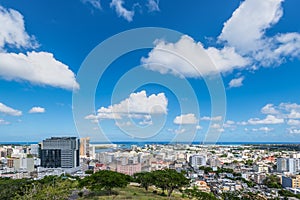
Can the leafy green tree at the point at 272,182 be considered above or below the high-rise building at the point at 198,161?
above

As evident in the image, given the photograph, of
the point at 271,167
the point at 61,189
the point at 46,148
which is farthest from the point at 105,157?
the point at 61,189

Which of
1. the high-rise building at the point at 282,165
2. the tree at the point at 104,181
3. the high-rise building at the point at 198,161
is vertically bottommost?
the high-rise building at the point at 198,161

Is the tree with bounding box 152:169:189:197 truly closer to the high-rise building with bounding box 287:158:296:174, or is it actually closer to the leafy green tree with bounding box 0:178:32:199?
the leafy green tree with bounding box 0:178:32:199

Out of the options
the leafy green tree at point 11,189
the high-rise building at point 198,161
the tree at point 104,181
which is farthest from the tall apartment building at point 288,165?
the leafy green tree at point 11,189

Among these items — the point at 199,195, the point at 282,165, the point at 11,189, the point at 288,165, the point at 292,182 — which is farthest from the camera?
the point at 282,165

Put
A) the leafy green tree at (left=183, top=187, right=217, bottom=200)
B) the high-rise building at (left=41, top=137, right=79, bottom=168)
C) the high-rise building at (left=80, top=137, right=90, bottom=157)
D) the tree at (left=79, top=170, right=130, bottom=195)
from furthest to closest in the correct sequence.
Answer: the high-rise building at (left=80, top=137, right=90, bottom=157) → the high-rise building at (left=41, top=137, right=79, bottom=168) → the tree at (left=79, top=170, right=130, bottom=195) → the leafy green tree at (left=183, top=187, right=217, bottom=200)

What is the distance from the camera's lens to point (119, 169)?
2220 centimetres

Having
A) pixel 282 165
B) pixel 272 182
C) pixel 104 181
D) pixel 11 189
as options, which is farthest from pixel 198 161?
pixel 11 189

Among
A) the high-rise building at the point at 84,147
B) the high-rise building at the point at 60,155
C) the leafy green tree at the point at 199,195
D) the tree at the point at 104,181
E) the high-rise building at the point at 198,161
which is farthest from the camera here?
the high-rise building at the point at 84,147

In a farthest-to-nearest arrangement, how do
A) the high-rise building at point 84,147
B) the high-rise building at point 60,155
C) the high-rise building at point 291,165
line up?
1. the high-rise building at point 84,147
2. the high-rise building at point 60,155
3. the high-rise building at point 291,165

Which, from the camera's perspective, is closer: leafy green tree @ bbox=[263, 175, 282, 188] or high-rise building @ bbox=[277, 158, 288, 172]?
leafy green tree @ bbox=[263, 175, 282, 188]

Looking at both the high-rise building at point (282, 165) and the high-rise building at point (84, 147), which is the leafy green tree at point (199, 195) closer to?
the high-rise building at point (282, 165)

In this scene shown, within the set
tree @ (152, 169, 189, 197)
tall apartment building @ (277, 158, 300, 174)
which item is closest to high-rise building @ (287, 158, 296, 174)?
tall apartment building @ (277, 158, 300, 174)

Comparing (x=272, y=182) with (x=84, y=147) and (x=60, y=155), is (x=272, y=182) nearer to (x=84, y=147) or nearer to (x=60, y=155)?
(x=60, y=155)
